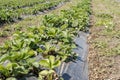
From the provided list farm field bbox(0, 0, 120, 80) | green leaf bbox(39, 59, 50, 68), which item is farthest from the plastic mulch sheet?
green leaf bbox(39, 59, 50, 68)

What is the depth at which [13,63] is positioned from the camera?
4.26 m

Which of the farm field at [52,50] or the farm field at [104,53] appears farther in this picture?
the farm field at [104,53]

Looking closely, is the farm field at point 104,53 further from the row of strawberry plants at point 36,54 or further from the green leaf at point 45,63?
the green leaf at point 45,63

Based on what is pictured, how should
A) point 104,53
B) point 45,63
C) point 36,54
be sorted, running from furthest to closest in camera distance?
point 104,53 → point 36,54 → point 45,63

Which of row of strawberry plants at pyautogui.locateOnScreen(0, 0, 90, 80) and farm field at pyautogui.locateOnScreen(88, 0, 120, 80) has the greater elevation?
row of strawberry plants at pyautogui.locateOnScreen(0, 0, 90, 80)

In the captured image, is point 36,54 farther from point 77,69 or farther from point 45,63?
point 77,69

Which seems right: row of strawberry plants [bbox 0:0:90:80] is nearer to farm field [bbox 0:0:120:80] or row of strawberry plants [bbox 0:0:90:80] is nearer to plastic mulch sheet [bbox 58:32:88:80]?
farm field [bbox 0:0:120:80]

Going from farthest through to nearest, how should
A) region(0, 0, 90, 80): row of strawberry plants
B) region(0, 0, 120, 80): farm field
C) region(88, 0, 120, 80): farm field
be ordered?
region(88, 0, 120, 80): farm field → region(0, 0, 120, 80): farm field → region(0, 0, 90, 80): row of strawberry plants

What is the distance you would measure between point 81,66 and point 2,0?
53.7 ft

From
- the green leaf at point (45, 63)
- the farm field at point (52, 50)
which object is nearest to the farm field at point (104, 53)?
the farm field at point (52, 50)

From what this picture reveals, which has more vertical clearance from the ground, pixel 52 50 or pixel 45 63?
pixel 45 63

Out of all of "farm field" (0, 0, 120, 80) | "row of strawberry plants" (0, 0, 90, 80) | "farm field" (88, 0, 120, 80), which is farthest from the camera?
"farm field" (88, 0, 120, 80)

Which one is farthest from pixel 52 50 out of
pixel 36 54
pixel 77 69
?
pixel 77 69

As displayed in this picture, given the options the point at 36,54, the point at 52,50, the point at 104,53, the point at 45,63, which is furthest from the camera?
the point at 104,53
